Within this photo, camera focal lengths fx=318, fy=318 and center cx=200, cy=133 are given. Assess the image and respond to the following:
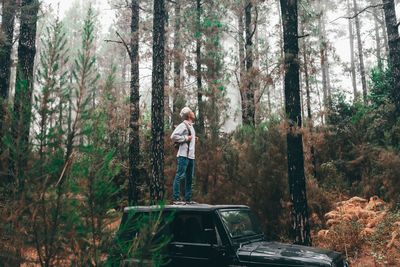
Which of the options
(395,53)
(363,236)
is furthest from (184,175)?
(395,53)

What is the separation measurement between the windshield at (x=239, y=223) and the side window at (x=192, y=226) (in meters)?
0.25

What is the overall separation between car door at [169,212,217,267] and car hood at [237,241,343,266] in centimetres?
44

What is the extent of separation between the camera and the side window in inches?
171

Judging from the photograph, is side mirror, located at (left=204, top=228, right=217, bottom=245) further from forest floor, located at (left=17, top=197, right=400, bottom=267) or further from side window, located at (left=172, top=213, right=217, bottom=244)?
forest floor, located at (left=17, top=197, right=400, bottom=267)

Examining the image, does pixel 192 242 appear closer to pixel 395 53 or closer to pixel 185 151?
pixel 185 151

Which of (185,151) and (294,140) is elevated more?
(294,140)

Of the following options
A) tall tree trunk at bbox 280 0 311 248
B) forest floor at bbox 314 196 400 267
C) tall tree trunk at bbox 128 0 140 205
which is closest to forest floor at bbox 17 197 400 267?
forest floor at bbox 314 196 400 267

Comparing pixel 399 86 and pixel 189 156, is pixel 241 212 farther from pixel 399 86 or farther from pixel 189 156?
pixel 399 86

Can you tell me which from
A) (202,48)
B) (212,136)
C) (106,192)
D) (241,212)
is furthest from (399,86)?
(106,192)

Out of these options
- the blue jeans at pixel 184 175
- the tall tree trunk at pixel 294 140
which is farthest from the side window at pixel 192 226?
the tall tree trunk at pixel 294 140

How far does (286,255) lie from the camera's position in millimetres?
3957

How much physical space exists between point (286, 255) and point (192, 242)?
1.26 meters

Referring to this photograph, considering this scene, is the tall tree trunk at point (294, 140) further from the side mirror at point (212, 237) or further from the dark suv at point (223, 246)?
the side mirror at point (212, 237)

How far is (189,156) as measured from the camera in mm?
6938
